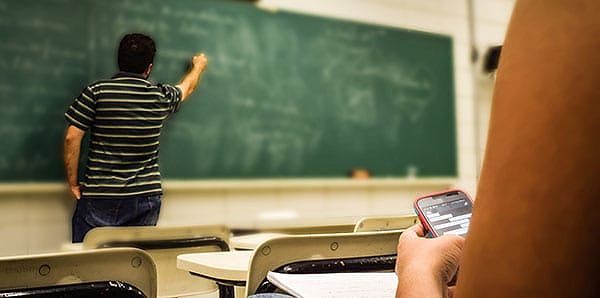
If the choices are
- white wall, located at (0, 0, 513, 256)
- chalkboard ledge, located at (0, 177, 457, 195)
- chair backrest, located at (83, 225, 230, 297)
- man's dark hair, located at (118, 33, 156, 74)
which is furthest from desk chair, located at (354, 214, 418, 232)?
chalkboard ledge, located at (0, 177, 457, 195)

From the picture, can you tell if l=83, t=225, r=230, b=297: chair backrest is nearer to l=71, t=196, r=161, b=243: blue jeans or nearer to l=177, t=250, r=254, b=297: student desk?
l=177, t=250, r=254, b=297: student desk

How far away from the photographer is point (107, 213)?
2822 millimetres

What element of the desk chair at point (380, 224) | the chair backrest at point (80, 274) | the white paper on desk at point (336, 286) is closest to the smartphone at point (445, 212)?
the white paper on desk at point (336, 286)

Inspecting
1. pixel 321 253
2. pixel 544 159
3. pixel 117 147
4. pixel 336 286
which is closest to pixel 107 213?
pixel 117 147

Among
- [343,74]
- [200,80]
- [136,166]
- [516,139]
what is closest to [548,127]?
[516,139]

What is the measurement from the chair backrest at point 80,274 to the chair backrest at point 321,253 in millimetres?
244

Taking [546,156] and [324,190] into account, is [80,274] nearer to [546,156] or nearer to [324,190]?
[546,156]

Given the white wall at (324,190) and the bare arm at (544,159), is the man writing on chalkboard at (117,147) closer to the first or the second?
the white wall at (324,190)

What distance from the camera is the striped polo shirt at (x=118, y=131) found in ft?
9.16

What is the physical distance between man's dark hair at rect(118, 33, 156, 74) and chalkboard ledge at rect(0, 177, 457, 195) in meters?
0.68

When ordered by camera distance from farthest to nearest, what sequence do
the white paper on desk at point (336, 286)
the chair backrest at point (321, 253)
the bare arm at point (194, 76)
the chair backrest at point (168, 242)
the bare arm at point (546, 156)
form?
the bare arm at point (194, 76)
the chair backrest at point (168, 242)
the chair backrest at point (321, 253)
the white paper on desk at point (336, 286)
the bare arm at point (546, 156)

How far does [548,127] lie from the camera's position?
50 centimetres

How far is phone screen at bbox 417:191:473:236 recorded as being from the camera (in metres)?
0.94

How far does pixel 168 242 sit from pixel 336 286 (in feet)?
3.94
